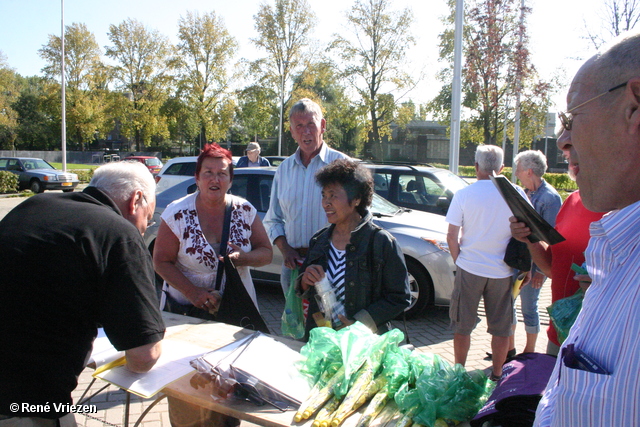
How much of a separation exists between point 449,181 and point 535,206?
9.47ft

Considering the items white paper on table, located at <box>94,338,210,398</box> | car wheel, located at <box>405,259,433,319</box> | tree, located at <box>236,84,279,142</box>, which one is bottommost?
car wheel, located at <box>405,259,433,319</box>

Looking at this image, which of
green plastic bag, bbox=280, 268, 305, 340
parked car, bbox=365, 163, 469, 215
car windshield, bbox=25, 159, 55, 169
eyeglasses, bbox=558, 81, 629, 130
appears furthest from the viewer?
car windshield, bbox=25, 159, 55, 169

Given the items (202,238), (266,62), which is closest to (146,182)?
(202,238)

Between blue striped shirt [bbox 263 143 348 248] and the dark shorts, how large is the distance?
1354 mm

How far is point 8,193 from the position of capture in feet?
67.4

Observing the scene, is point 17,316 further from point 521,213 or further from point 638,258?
point 521,213

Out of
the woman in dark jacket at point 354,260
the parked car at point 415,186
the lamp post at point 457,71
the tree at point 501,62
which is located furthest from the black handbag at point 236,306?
the tree at point 501,62

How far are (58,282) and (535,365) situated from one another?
1807 millimetres

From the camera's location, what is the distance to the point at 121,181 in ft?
6.49

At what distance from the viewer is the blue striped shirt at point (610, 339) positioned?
787 millimetres

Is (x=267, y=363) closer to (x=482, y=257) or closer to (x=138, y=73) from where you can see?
(x=482, y=257)

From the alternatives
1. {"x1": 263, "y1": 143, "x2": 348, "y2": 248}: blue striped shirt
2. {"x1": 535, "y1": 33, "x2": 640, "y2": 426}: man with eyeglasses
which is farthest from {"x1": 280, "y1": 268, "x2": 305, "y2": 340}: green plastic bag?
{"x1": 535, "y1": 33, "x2": 640, "y2": 426}: man with eyeglasses

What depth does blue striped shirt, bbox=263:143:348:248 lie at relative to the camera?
351cm

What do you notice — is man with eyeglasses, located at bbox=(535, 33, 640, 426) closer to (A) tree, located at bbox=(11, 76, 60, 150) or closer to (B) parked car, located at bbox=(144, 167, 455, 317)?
(B) parked car, located at bbox=(144, 167, 455, 317)
